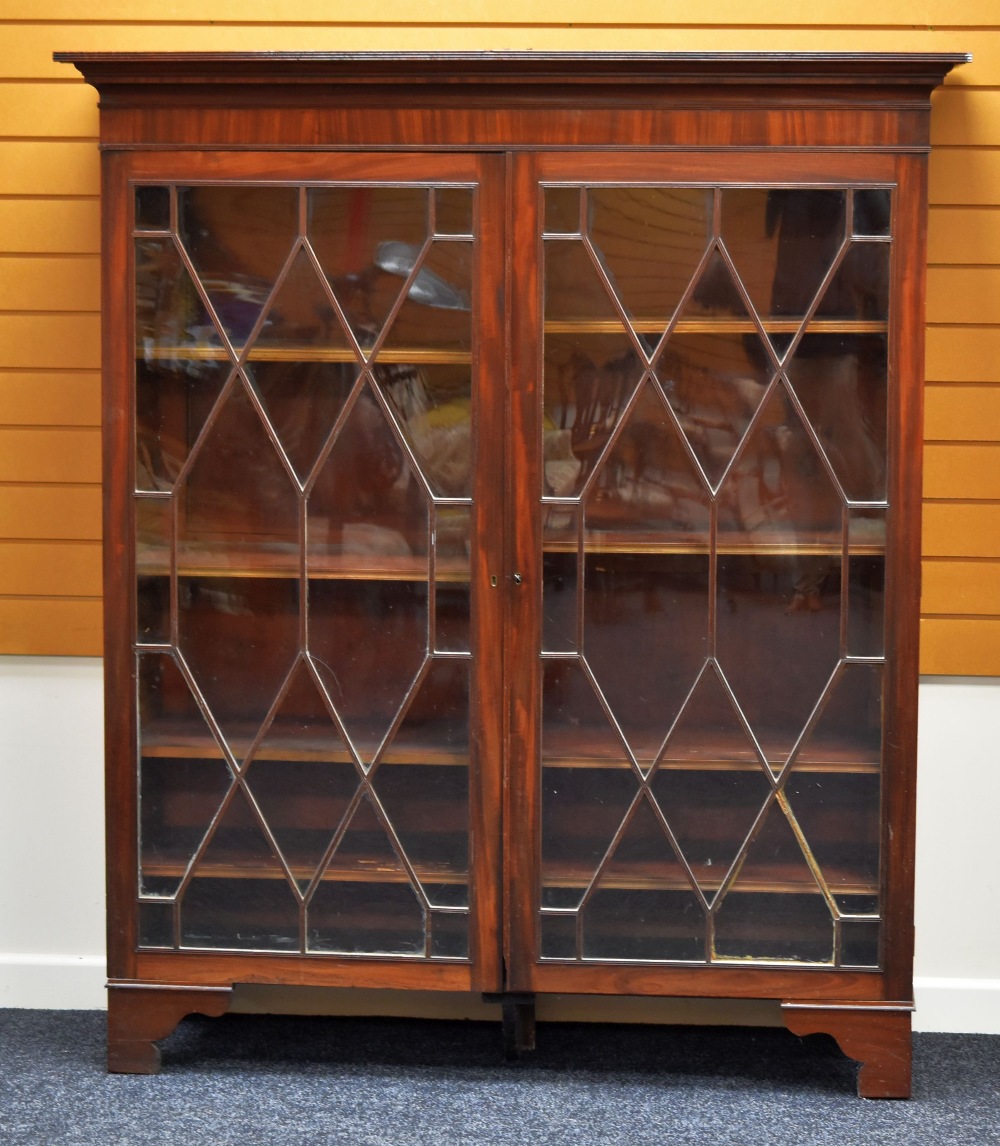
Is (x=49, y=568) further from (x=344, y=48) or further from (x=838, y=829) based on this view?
(x=838, y=829)

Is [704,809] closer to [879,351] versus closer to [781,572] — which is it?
[781,572]

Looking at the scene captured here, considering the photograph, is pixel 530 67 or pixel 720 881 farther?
pixel 720 881

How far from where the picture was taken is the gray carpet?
212 cm

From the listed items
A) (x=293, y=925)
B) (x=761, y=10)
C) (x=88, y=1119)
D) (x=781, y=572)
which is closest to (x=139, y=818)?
(x=293, y=925)

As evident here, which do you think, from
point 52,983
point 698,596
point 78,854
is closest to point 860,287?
point 698,596

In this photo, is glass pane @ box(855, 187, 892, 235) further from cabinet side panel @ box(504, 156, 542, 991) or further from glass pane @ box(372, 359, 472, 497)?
glass pane @ box(372, 359, 472, 497)


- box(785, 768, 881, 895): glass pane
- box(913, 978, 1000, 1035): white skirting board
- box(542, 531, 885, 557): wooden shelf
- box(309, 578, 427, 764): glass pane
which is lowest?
box(913, 978, 1000, 1035): white skirting board

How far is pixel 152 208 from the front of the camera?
2186 mm

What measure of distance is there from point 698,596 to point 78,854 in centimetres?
153

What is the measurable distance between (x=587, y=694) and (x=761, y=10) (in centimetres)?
151

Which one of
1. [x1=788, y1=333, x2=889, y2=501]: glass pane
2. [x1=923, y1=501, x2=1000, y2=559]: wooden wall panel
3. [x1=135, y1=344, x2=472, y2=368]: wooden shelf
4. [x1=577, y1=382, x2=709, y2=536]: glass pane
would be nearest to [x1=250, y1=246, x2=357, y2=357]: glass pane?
[x1=135, y1=344, x2=472, y2=368]: wooden shelf

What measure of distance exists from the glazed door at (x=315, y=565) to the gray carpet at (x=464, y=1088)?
0.80 ft

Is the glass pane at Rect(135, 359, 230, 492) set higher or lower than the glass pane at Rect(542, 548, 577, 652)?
higher

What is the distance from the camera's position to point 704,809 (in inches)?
87.7
